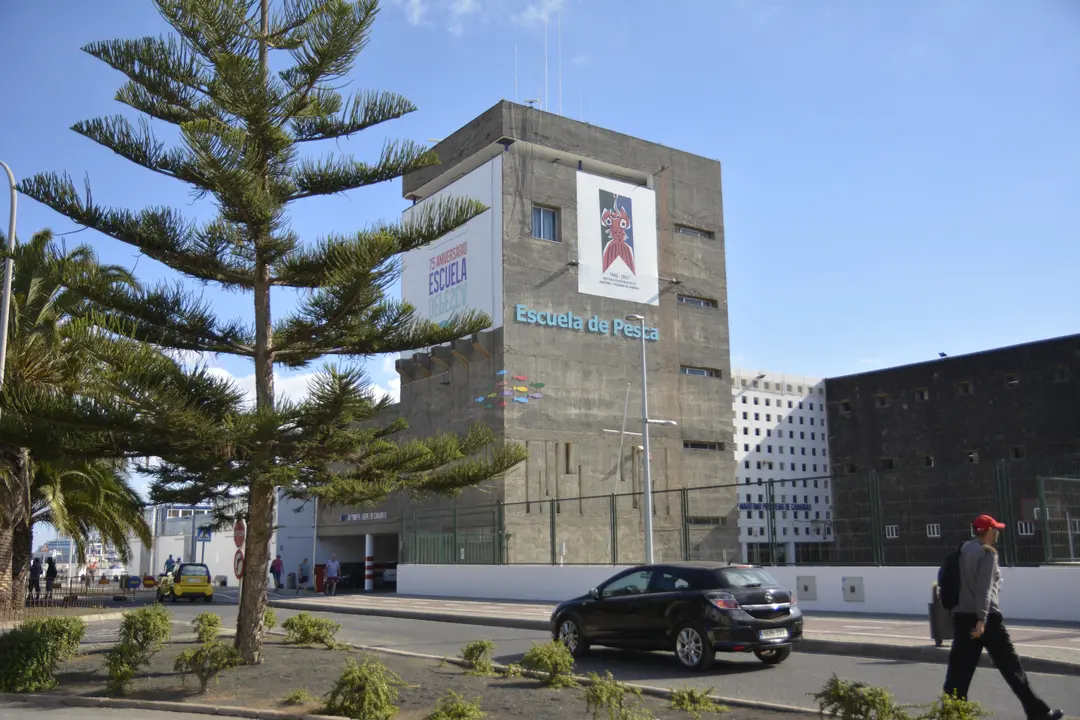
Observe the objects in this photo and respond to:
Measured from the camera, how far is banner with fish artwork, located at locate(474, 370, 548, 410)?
4406cm

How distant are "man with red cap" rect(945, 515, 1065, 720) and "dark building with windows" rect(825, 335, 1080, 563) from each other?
10.1 metres

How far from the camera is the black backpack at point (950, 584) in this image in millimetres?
8289

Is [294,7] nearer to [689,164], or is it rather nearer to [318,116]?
[318,116]

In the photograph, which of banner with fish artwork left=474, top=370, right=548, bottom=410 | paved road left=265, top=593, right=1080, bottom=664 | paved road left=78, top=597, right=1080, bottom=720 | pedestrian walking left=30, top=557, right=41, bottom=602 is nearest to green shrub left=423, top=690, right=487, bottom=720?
paved road left=78, top=597, right=1080, bottom=720

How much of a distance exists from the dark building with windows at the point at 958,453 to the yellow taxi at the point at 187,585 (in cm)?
2518

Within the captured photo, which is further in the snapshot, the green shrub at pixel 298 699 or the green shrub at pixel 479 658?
the green shrub at pixel 479 658

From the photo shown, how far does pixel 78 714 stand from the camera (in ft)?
32.4

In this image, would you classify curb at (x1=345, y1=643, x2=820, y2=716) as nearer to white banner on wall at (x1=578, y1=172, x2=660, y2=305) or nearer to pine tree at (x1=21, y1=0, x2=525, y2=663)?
pine tree at (x1=21, y1=0, x2=525, y2=663)

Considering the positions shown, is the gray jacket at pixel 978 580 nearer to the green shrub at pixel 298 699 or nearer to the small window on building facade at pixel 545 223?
the green shrub at pixel 298 699

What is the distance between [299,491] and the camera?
12742 mm

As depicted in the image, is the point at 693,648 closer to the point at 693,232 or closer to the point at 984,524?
the point at 984,524

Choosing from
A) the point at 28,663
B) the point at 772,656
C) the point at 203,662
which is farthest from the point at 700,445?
the point at 28,663

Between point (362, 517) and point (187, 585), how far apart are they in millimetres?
15583

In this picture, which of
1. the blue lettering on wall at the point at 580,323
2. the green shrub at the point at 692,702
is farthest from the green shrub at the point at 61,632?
the blue lettering on wall at the point at 580,323
